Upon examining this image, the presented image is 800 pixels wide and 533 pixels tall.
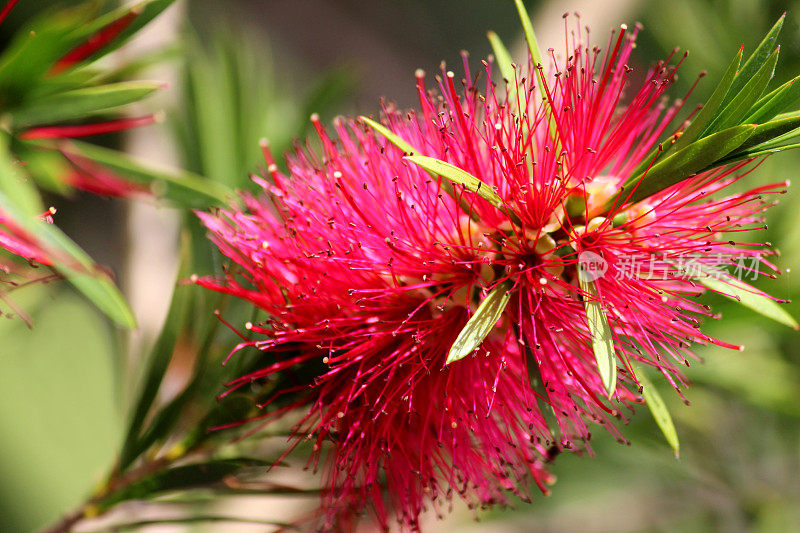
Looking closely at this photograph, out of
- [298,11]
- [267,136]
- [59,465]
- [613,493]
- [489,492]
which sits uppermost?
[298,11]

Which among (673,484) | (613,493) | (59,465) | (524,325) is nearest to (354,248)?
(524,325)

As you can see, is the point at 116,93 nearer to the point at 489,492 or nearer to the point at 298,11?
the point at 489,492

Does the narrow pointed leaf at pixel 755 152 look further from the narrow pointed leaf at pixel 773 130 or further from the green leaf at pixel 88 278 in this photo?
A: the green leaf at pixel 88 278

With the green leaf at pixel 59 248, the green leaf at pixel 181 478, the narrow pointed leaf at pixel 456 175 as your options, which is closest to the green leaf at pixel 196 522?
the green leaf at pixel 181 478

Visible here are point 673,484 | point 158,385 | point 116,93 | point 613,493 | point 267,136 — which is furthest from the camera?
point 613,493

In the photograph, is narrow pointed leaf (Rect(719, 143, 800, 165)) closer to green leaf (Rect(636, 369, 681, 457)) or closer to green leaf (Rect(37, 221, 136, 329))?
green leaf (Rect(636, 369, 681, 457))

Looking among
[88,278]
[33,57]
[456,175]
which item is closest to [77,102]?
[33,57]
